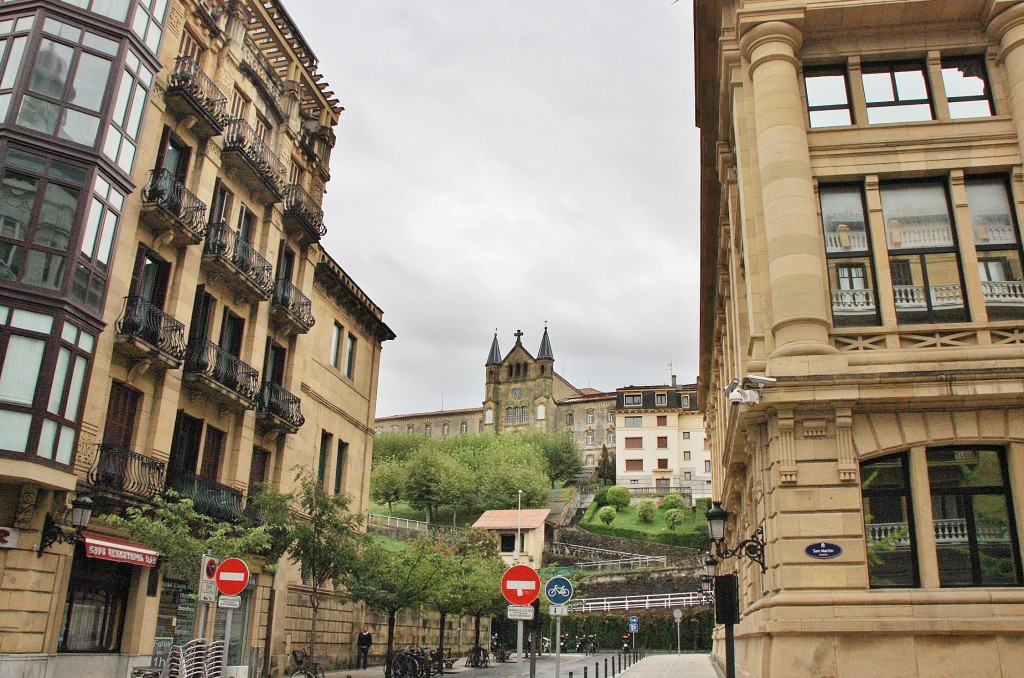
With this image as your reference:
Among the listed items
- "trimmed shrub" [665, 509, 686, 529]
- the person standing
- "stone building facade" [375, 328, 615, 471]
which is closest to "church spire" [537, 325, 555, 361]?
"stone building facade" [375, 328, 615, 471]

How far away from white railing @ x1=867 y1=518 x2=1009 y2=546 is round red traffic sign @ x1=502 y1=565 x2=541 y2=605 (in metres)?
5.37

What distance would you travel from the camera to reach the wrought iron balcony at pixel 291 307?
90.6 ft

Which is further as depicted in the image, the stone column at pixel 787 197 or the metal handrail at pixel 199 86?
the metal handrail at pixel 199 86

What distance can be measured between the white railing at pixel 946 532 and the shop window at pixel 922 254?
3482mm

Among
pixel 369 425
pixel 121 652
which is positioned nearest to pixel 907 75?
pixel 121 652

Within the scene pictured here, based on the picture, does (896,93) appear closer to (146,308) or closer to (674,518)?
(146,308)

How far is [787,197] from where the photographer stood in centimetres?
1477

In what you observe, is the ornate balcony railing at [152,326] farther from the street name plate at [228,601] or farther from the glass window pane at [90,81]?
the street name plate at [228,601]

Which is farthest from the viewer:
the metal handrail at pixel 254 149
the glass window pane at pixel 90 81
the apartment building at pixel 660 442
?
the apartment building at pixel 660 442

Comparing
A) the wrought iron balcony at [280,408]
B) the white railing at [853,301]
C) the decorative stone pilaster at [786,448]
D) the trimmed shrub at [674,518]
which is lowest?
the decorative stone pilaster at [786,448]

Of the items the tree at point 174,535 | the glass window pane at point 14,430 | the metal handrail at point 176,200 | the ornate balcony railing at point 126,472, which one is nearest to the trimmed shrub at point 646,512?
the tree at point 174,535

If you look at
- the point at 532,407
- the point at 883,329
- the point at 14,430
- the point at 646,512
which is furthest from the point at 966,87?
the point at 532,407

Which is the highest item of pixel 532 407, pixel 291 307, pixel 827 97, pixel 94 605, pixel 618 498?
pixel 532 407

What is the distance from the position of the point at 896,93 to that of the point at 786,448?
301 inches
